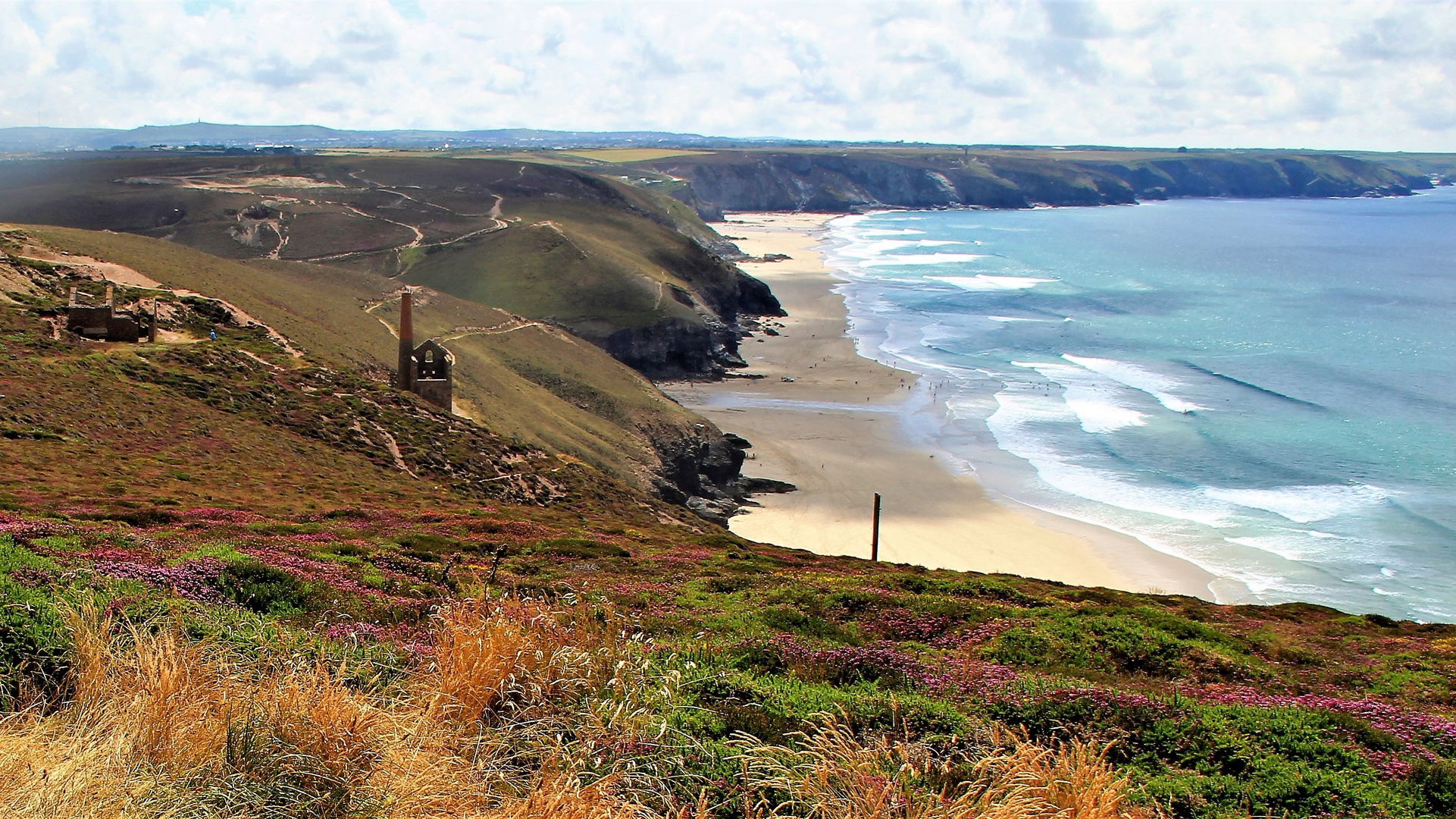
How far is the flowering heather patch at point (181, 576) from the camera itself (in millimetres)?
11367

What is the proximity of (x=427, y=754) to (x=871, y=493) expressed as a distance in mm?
40492

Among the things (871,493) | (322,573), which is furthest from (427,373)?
(322,573)

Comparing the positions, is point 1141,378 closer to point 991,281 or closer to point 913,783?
point 991,281

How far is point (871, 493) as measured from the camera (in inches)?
1848

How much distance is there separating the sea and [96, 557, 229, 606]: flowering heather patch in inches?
1282

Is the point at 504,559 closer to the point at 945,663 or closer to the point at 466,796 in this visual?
the point at 945,663

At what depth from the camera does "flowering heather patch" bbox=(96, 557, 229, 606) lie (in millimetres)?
11367

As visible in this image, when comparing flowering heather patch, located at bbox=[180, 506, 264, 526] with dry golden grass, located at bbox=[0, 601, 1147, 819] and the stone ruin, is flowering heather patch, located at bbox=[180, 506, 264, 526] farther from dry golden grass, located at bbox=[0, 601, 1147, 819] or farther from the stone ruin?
the stone ruin

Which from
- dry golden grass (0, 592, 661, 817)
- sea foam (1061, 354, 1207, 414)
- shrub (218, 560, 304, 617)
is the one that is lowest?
sea foam (1061, 354, 1207, 414)

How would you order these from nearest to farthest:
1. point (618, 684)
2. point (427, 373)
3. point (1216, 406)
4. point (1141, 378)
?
point (618, 684)
point (427, 373)
point (1216, 406)
point (1141, 378)

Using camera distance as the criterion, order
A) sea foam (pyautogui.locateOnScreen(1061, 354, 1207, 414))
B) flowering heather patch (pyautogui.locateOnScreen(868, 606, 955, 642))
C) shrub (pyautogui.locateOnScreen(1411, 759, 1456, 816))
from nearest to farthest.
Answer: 1. shrub (pyautogui.locateOnScreen(1411, 759, 1456, 816))
2. flowering heather patch (pyautogui.locateOnScreen(868, 606, 955, 642))
3. sea foam (pyautogui.locateOnScreen(1061, 354, 1207, 414))

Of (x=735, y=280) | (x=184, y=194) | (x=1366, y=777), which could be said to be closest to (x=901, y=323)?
(x=735, y=280)

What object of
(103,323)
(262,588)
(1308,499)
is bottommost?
(1308,499)

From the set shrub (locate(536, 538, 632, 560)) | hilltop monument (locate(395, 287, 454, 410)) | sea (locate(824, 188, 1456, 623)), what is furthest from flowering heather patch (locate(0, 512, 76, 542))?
sea (locate(824, 188, 1456, 623))
